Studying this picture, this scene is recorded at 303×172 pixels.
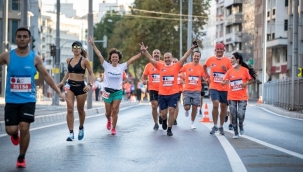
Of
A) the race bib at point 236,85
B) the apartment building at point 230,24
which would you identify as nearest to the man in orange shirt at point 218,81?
the race bib at point 236,85

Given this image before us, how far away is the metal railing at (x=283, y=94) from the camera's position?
38688 mm

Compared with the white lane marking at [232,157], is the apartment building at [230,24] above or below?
above

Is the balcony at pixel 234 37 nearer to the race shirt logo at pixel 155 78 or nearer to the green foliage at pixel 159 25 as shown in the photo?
the green foliage at pixel 159 25

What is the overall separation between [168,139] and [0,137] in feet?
12.1

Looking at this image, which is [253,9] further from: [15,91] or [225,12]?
[15,91]

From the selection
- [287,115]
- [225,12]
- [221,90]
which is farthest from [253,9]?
[221,90]

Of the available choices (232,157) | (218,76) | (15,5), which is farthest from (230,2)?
(232,157)

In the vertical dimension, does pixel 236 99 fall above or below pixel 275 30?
below


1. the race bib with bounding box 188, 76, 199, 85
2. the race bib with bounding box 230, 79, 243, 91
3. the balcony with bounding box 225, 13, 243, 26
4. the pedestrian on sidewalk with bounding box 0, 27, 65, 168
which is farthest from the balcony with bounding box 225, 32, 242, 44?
the pedestrian on sidewalk with bounding box 0, 27, 65, 168

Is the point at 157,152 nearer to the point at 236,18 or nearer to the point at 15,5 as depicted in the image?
the point at 15,5

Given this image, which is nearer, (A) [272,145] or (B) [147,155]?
(B) [147,155]

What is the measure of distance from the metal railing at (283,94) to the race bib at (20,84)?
2740cm

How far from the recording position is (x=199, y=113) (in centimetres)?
3309

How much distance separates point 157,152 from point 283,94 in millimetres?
32219
